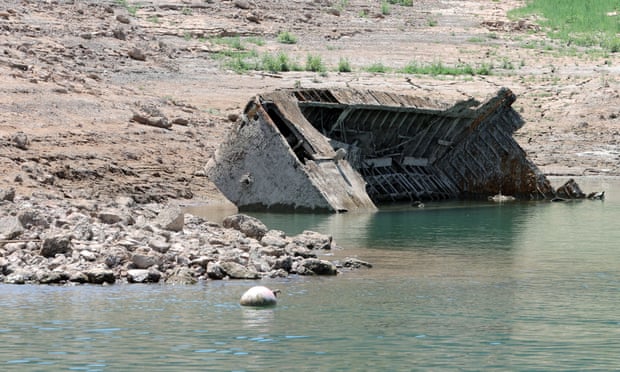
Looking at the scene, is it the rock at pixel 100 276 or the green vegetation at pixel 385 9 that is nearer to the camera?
the rock at pixel 100 276

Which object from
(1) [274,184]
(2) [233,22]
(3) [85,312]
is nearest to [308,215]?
(1) [274,184]

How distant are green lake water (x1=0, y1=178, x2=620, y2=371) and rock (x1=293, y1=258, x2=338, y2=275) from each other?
0.22m

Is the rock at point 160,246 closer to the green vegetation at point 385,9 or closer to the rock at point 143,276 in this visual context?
the rock at point 143,276

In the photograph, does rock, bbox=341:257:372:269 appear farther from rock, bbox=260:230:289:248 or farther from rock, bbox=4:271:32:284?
rock, bbox=4:271:32:284

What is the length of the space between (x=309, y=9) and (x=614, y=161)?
617 inches

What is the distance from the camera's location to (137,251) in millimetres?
17047

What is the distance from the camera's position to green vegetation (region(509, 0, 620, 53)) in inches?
1906

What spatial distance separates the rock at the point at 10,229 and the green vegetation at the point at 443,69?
25562mm

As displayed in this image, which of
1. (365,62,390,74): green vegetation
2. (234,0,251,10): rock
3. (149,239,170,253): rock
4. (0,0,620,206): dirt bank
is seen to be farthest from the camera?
(234,0,251,10): rock

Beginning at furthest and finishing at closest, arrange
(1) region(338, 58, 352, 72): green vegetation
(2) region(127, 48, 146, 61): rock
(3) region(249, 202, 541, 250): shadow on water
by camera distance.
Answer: (1) region(338, 58, 352, 72): green vegetation → (2) region(127, 48, 146, 61): rock → (3) region(249, 202, 541, 250): shadow on water

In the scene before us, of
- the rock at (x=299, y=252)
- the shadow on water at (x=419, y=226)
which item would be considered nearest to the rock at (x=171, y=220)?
the rock at (x=299, y=252)

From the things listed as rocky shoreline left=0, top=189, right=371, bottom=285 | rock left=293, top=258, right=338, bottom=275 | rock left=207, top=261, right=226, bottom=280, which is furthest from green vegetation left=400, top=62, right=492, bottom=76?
rock left=207, top=261, right=226, bottom=280

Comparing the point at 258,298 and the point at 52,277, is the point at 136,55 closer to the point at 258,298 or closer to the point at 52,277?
the point at 52,277

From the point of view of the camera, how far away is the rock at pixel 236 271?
55.4 ft
